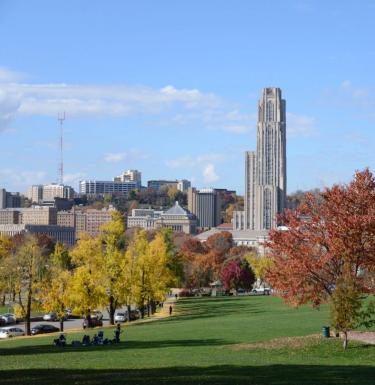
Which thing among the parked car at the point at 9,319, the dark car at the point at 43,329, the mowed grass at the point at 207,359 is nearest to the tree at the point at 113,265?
the dark car at the point at 43,329

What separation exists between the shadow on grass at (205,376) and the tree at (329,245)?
8.33m

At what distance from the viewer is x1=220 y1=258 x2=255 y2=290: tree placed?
99.9 m

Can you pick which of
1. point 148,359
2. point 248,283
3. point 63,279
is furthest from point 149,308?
point 148,359

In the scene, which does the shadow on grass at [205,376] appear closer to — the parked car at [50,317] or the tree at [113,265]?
the tree at [113,265]

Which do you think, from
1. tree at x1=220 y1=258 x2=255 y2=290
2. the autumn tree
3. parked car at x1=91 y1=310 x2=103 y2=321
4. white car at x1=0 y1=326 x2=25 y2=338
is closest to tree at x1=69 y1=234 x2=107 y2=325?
the autumn tree

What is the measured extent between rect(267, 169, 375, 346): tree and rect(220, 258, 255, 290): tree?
64558 mm

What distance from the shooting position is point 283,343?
3328 cm

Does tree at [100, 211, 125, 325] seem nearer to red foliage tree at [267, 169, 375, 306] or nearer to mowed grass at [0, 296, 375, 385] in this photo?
mowed grass at [0, 296, 375, 385]

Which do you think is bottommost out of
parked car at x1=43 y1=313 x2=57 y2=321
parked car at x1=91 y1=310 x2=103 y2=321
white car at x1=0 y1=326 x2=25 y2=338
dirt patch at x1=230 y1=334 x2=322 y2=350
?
parked car at x1=43 y1=313 x2=57 y2=321

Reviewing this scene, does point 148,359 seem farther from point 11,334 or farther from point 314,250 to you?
point 11,334

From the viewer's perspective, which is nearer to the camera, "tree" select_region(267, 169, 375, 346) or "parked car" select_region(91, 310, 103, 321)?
"tree" select_region(267, 169, 375, 346)

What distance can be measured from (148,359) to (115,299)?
94.3 ft

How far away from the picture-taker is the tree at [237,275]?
99.9 m

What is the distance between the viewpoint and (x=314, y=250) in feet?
113
